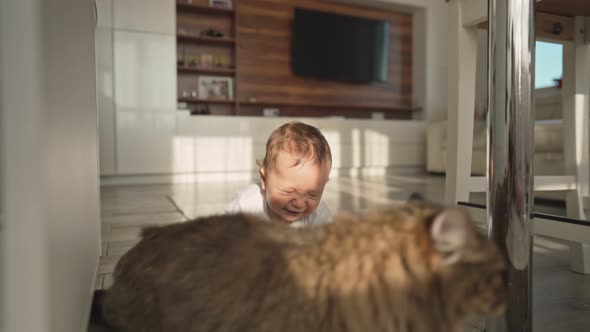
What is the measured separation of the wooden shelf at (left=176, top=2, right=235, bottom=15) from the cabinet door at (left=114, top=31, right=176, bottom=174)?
24.1 inches

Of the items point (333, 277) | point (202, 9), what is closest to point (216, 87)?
point (202, 9)

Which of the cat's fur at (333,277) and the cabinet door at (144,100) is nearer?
the cat's fur at (333,277)

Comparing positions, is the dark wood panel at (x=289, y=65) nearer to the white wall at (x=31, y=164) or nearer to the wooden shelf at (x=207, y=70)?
the wooden shelf at (x=207, y=70)

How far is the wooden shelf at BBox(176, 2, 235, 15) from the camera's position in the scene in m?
4.07

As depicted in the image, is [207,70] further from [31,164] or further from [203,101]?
[31,164]

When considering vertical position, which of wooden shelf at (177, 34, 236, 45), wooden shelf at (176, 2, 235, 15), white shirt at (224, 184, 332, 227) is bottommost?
white shirt at (224, 184, 332, 227)

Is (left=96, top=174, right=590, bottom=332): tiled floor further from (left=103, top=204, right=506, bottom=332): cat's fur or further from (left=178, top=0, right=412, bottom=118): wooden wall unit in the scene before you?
(left=178, top=0, right=412, bottom=118): wooden wall unit

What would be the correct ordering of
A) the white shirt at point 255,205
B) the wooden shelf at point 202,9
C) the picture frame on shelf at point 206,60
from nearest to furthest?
the white shirt at point 255,205 → the wooden shelf at point 202,9 → the picture frame on shelf at point 206,60

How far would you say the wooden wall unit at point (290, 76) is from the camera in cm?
446

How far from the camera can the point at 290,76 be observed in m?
4.71

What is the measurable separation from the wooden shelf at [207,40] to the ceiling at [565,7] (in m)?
3.57

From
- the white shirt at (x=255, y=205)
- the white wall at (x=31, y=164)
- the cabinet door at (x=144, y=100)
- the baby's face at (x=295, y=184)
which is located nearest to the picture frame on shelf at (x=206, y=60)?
the cabinet door at (x=144, y=100)

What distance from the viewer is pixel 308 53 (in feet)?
15.4

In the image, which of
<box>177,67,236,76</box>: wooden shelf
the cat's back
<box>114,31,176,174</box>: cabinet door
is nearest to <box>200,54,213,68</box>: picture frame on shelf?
<box>177,67,236,76</box>: wooden shelf
